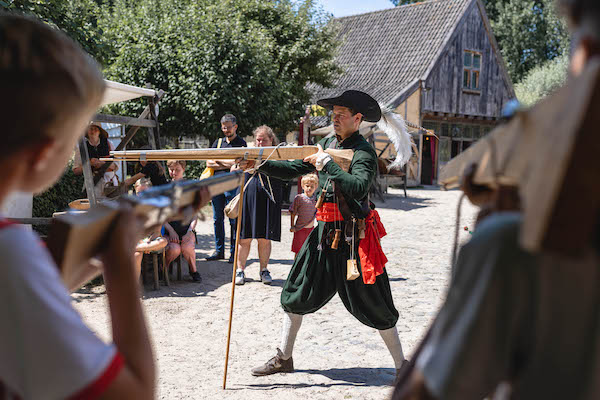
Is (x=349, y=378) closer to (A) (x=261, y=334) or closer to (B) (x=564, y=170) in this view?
(A) (x=261, y=334)

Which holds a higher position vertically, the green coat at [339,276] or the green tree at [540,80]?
the green tree at [540,80]

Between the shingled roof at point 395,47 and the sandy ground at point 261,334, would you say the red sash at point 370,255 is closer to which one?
the sandy ground at point 261,334

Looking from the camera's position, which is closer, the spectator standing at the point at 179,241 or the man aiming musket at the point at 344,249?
the man aiming musket at the point at 344,249

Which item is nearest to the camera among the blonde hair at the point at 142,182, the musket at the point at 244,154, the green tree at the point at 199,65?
the musket at the point at 244,154

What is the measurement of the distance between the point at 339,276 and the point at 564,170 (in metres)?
3.42

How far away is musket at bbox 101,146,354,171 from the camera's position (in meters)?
3.78

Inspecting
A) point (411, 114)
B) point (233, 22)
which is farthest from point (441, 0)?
point (233, 22)

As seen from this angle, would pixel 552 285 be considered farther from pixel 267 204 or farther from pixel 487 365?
pixel 267 204

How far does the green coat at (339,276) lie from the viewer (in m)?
4.02

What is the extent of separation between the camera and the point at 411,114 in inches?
928

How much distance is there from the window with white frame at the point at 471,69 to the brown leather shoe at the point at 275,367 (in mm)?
23365

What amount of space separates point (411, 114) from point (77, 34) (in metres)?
17.7

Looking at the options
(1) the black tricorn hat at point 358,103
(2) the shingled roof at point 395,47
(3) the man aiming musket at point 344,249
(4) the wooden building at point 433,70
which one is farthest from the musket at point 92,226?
(2) the shingled roof at point 395,47

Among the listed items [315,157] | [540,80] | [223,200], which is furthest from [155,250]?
[540,80]
